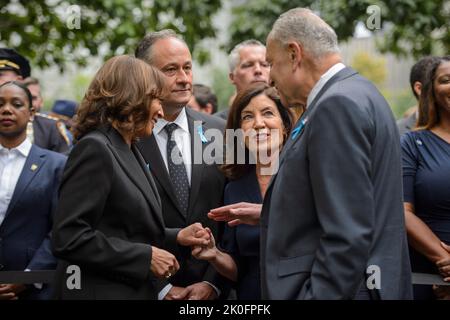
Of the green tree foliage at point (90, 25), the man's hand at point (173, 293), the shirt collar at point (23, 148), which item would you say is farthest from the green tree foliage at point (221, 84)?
the man's hand at point (173, 293)

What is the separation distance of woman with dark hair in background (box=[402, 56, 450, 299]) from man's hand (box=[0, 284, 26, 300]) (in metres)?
2.73

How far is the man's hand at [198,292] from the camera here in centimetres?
431

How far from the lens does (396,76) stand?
149 feet

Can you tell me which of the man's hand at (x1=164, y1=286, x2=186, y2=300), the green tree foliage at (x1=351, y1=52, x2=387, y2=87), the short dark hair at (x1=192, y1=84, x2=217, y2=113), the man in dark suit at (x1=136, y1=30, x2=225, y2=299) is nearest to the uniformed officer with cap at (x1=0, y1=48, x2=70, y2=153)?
the short dark hair at (x1=192, y1=84, x2=217, y2=113)

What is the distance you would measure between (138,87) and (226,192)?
48.2 inches

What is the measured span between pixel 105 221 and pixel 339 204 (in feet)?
4.11

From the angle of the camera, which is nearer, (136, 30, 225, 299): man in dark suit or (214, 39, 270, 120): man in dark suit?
(136, 30, 225, 299): man in dark suit

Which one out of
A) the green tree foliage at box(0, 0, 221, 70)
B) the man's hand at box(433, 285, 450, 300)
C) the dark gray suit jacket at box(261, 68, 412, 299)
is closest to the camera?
the dark gray suit jacket at box(261, 68, 412, 299)

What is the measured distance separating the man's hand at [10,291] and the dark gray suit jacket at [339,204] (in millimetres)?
2430

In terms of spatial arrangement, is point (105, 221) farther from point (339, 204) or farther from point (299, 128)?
point (339, 204)

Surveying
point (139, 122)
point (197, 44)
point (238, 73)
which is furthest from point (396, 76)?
point (139, 122)

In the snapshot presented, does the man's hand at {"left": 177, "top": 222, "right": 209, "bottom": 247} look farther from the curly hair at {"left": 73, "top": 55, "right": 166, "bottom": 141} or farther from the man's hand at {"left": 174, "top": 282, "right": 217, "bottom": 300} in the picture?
the curly hair at {"left": 73, "top": 55, "right": 166, "bottom": 141}

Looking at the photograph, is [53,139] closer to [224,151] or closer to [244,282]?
[224,151]

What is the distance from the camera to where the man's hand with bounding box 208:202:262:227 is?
3963 mm
